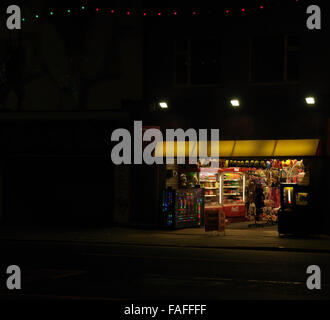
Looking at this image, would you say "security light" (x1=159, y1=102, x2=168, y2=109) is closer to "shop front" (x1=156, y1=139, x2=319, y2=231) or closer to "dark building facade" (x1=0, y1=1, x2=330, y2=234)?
"dark building facade" (x1=0, y1=1, x2=330, y2=234)

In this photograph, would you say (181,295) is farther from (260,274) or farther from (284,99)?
(284,99)

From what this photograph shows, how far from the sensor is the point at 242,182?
86.6ft

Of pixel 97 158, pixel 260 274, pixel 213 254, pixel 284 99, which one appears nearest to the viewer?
pixel 260 274

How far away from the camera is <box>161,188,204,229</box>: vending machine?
2336 cm

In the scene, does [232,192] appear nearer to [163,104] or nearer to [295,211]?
[163,104]

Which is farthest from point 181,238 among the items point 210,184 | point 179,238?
point 210,184

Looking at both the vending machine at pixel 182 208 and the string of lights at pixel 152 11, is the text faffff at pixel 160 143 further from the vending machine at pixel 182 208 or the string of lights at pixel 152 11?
the string of lights at pixel 152 11

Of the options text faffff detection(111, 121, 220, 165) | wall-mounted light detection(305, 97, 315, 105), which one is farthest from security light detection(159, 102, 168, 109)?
wall-mounted light detection(305, 97, 315, 105)

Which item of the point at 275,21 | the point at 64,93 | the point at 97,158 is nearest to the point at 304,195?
the point at 275,21

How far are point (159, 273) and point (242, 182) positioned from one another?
45.9 feet

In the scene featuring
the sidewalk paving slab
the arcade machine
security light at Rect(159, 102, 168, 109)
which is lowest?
the sidewalk paving slab

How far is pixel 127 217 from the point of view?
79.7 feet

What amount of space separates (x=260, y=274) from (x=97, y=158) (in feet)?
43.2

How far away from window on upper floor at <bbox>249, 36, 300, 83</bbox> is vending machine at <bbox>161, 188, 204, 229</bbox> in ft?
16.4
